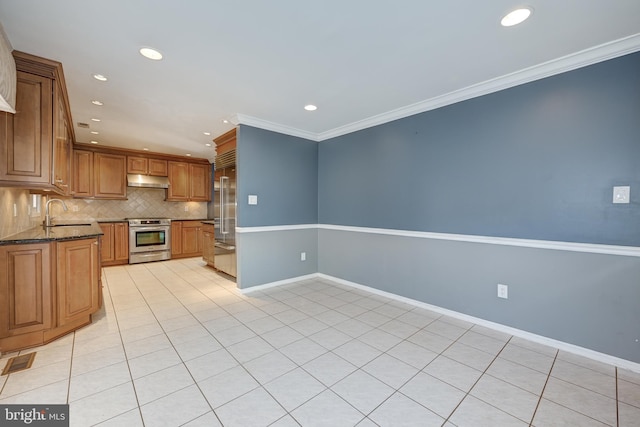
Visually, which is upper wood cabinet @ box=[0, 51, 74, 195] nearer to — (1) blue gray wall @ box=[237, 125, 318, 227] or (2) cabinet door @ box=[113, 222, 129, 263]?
(1) blue gray wall @ box=[237, 125, 318, 227]

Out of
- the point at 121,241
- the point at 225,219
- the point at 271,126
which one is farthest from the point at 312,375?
the point at 121,241

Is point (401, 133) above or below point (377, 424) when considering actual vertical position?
above

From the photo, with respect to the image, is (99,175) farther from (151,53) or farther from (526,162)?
(526,162)

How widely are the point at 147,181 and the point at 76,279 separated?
380 centimetres

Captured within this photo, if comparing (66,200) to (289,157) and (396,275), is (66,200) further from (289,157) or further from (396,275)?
(396,275)

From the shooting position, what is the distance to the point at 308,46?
2.04 metres

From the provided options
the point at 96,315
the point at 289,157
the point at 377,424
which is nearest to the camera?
the point at 377,424

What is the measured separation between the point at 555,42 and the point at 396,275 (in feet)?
8.96

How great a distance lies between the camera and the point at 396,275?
345 centimetres

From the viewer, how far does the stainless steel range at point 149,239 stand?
5453 mm

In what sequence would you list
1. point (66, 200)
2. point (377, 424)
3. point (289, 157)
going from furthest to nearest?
point (66, 200) → point (289, 157) → point (377, 424)

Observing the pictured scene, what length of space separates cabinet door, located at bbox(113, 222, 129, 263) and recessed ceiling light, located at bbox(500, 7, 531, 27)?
21.9ft

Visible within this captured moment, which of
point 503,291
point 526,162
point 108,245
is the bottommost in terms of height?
point 503,291

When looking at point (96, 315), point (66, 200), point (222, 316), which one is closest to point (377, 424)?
point (222, 316)
